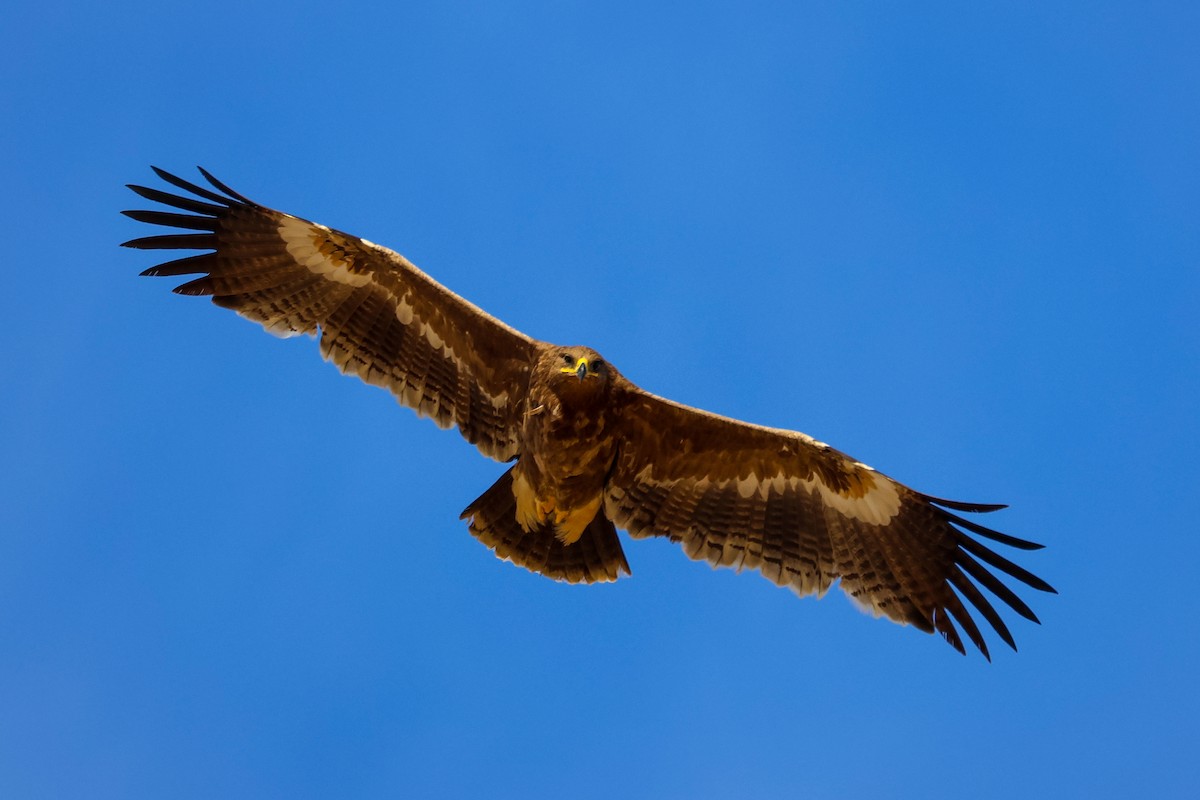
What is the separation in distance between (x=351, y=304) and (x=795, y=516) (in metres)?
3.71

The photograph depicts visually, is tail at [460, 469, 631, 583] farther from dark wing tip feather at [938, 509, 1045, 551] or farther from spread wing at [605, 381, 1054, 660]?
dark wing tip feather at [938, 509, 1045, 551]

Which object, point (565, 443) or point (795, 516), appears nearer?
point (565, 443)

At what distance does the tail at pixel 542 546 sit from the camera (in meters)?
9.19

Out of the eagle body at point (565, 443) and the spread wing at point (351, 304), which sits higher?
the spread wing at point (351, 304)

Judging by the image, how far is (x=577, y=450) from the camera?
850 centimetres

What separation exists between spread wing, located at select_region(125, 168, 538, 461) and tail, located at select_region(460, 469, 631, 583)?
1.39 ft

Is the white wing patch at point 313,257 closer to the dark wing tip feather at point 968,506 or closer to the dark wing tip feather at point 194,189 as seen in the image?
the dark wing tip feather at point 194,189

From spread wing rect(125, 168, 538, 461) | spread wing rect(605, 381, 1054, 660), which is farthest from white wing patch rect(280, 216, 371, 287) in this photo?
spread wing rect(605, 381, 1054, 660)

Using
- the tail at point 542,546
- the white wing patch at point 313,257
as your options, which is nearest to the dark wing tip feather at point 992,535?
the tail at point 542,546

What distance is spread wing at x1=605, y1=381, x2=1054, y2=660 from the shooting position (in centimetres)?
862

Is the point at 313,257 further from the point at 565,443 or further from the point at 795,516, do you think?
the point at 795,516

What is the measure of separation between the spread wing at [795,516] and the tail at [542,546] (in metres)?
0.25

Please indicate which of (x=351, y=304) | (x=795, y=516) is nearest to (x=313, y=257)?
(x=351, y=304)

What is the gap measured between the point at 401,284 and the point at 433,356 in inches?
23.4
